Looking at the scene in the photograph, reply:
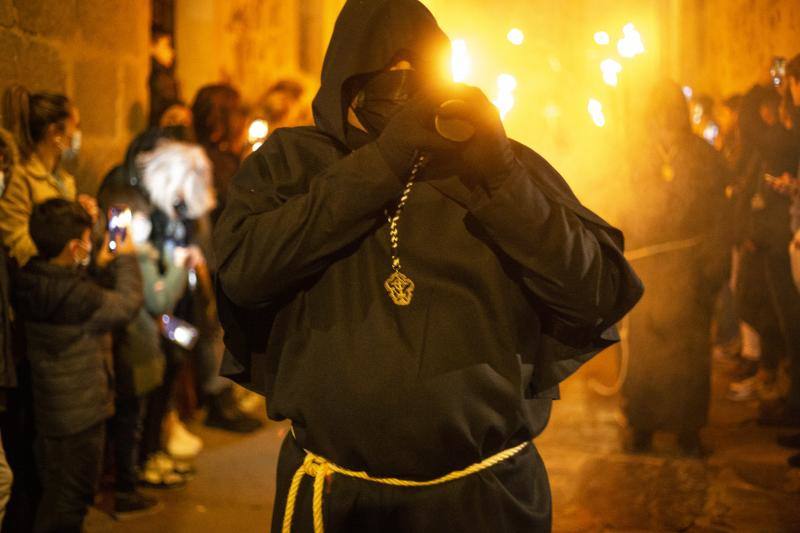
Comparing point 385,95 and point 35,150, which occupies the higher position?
point 385,95

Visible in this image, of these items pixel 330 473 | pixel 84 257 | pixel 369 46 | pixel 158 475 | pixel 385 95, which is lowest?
pixel 158 475

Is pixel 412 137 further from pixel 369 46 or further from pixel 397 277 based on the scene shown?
pixel 369 46

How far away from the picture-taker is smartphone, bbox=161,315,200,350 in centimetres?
574

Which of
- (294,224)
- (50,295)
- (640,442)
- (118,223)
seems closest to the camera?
(294,224)

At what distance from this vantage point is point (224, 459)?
6.18 meters

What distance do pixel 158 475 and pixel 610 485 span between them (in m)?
2.51

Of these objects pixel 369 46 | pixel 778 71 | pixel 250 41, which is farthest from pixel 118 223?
pixel 250 41

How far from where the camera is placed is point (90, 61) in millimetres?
6324

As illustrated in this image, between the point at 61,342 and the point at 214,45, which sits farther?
the point at 214,45

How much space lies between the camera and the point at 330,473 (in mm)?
2342

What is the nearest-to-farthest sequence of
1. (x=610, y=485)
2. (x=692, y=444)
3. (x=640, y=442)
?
1. (x=610, y=485)
2. (x=692, y=444)
3. (x=640, y=442)

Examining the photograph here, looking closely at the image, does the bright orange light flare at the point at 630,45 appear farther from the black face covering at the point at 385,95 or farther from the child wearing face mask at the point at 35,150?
the black face covering at the point at 385,95

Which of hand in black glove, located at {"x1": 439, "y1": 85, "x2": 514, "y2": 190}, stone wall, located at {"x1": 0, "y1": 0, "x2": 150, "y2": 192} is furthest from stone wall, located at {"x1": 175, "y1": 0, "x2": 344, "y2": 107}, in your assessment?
hand in black glove, located at {"x1": 439, "y1": 85, "x2": 514, "y2": 190}

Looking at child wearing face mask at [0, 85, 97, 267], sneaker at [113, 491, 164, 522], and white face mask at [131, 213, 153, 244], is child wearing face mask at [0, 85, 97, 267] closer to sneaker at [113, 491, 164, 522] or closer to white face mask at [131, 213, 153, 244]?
white face mask at [131, 213, 153, 244]
